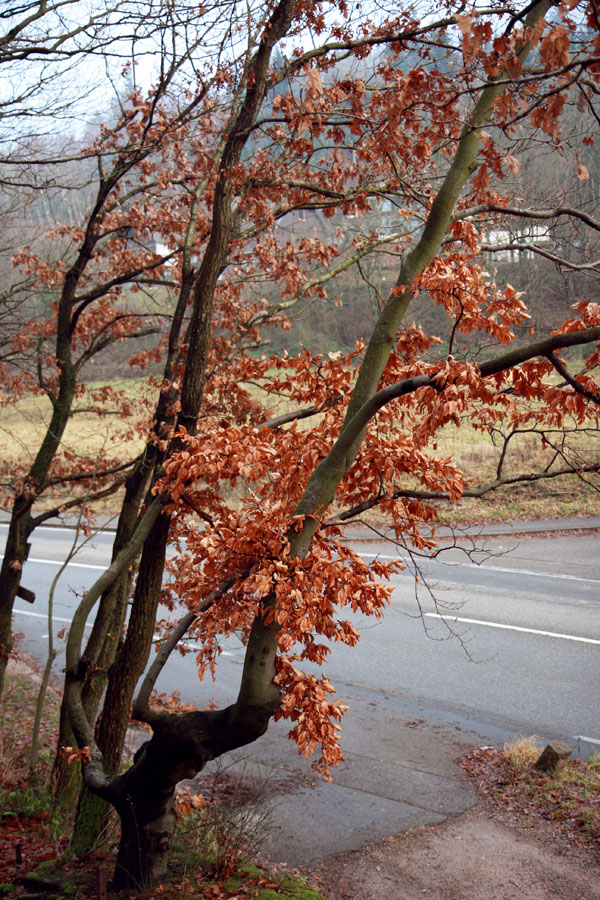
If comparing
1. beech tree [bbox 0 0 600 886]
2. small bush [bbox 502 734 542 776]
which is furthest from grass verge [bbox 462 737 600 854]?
beech tree [bbox 0 0 600 886]

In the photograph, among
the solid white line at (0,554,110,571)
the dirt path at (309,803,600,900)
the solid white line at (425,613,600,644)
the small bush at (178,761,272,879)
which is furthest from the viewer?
the solid white line at (0,554,110,571)

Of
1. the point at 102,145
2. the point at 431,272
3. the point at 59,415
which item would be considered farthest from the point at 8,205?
the point at 431,272

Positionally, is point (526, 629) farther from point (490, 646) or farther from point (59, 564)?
point (59, 564)

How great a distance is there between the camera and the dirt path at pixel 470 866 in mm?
6074

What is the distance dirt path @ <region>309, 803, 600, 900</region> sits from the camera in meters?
6.07

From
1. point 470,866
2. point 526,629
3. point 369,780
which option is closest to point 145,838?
point 470,866

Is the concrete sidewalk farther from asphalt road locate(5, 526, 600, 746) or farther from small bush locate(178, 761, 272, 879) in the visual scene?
asphalt road locate(5, 526, 600, 746)

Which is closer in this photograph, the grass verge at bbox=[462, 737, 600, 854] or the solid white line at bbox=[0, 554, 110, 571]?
the grass verge at bbox=[462, 737, 600, 854]

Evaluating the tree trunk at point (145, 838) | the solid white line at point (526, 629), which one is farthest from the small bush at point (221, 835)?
the solid white line at point (526, 629)

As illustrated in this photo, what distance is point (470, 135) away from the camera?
4.81 meters

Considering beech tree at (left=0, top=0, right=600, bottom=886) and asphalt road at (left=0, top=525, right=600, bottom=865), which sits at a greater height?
beech tree at (left=0, top=0, right=600, bottom=886)

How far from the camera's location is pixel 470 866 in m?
6.45

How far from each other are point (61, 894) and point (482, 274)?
194 inches

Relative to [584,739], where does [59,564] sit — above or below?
above
